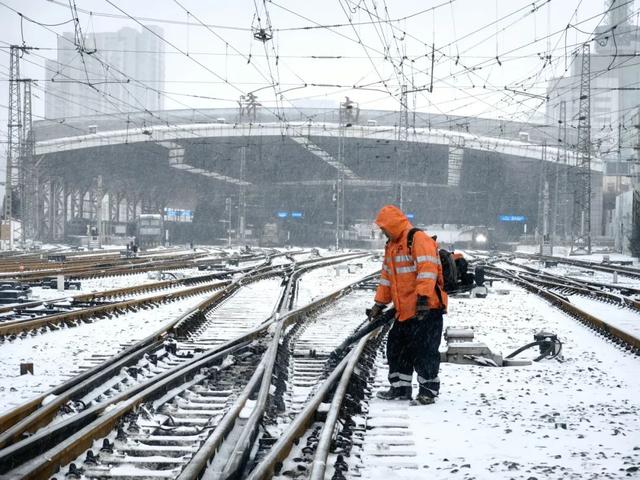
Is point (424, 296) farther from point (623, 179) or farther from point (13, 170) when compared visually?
point (623, 179)

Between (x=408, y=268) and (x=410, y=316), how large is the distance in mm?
429

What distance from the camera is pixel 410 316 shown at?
662cm

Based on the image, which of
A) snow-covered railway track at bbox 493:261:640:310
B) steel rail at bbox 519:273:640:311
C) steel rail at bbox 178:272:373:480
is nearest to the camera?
steel rail at bbox 178:272:373:480

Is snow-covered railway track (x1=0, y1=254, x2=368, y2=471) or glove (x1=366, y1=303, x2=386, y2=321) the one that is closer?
snow-covered railway track (x1=0, y1=254, x2=368, y2=471)

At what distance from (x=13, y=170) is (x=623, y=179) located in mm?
80849

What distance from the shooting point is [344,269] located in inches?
1205

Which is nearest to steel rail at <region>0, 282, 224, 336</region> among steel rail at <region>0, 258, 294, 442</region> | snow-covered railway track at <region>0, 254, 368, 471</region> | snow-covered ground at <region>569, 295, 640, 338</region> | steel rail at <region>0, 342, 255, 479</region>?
snow-covered railway track at <region>0, 254, 368, 471</region>

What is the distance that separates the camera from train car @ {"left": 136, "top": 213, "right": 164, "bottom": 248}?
58844mm

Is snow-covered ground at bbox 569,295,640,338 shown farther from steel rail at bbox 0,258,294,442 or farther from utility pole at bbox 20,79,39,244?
utility pole at bbox 20,79,39,244

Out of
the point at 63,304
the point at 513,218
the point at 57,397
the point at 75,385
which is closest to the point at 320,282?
the point at 63,304

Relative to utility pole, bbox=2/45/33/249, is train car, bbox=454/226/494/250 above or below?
below

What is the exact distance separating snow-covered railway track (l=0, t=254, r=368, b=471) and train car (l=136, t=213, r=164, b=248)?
47.5m

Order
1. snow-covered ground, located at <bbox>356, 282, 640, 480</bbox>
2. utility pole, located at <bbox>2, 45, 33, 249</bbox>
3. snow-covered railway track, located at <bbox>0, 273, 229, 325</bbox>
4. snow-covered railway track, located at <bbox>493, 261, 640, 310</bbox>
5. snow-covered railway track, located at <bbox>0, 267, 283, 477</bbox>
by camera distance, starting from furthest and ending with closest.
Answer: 1. utility pole, located at <bbox>2, 45, 33, 249</bbox>
2. snow-covered railway track, located at <bbox>493, 261, 640, 310</bbox>
3. snow-covered railway track, located at <bbox>0, 273, 229, 325</bbox>
4. snow-covered ground, located at <bbox>356, 282, 640, 480</bbox>
5. snow-covered railway track, located at <bbox>0, 267, 283, 477</bbox>

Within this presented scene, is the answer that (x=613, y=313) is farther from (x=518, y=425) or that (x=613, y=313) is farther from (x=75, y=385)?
(x=75, y=385)
